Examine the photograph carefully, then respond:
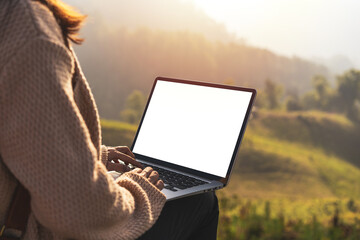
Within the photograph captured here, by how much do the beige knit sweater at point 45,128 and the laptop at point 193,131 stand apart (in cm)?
53

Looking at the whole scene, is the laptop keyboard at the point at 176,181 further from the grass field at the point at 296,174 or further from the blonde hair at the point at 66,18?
the grass field at the point at 296,174

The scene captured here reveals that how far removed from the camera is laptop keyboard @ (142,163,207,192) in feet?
4.17

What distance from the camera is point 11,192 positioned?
2.80ft

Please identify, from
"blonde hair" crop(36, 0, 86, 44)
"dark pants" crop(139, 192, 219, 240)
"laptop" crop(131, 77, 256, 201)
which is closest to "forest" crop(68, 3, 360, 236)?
"laptop" crop(131, 77, 256, 201)

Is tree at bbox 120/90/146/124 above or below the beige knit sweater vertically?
above

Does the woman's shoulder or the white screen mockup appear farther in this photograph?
the white screen mockup

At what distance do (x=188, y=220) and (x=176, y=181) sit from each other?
→ 148mm

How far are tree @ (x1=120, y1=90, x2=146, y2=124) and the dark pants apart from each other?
241cm

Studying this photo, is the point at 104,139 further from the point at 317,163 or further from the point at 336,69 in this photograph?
the point at 336,69

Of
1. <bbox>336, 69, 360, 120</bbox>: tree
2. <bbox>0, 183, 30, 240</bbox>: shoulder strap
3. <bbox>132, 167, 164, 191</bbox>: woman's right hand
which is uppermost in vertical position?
<bbox>336, 69, 360, 120</bbox>: tree

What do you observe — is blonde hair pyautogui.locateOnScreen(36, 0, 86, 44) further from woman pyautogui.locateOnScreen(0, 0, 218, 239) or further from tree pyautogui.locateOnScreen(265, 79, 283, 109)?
tree pyautogui.locateOnScreen(265, 79, 283, 109)

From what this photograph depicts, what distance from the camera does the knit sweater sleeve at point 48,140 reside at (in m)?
0.75

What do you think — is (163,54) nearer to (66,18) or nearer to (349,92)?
(349,92)

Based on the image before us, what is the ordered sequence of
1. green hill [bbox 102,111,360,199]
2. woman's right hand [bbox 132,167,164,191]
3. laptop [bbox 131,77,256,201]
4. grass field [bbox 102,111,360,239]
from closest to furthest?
woman's right hand [bbox 132,167,164,191], laptop [bbox 131,77,256,201], grass field [bbox 102,111,360,239], green hill [bbox 102,111,360,199]
